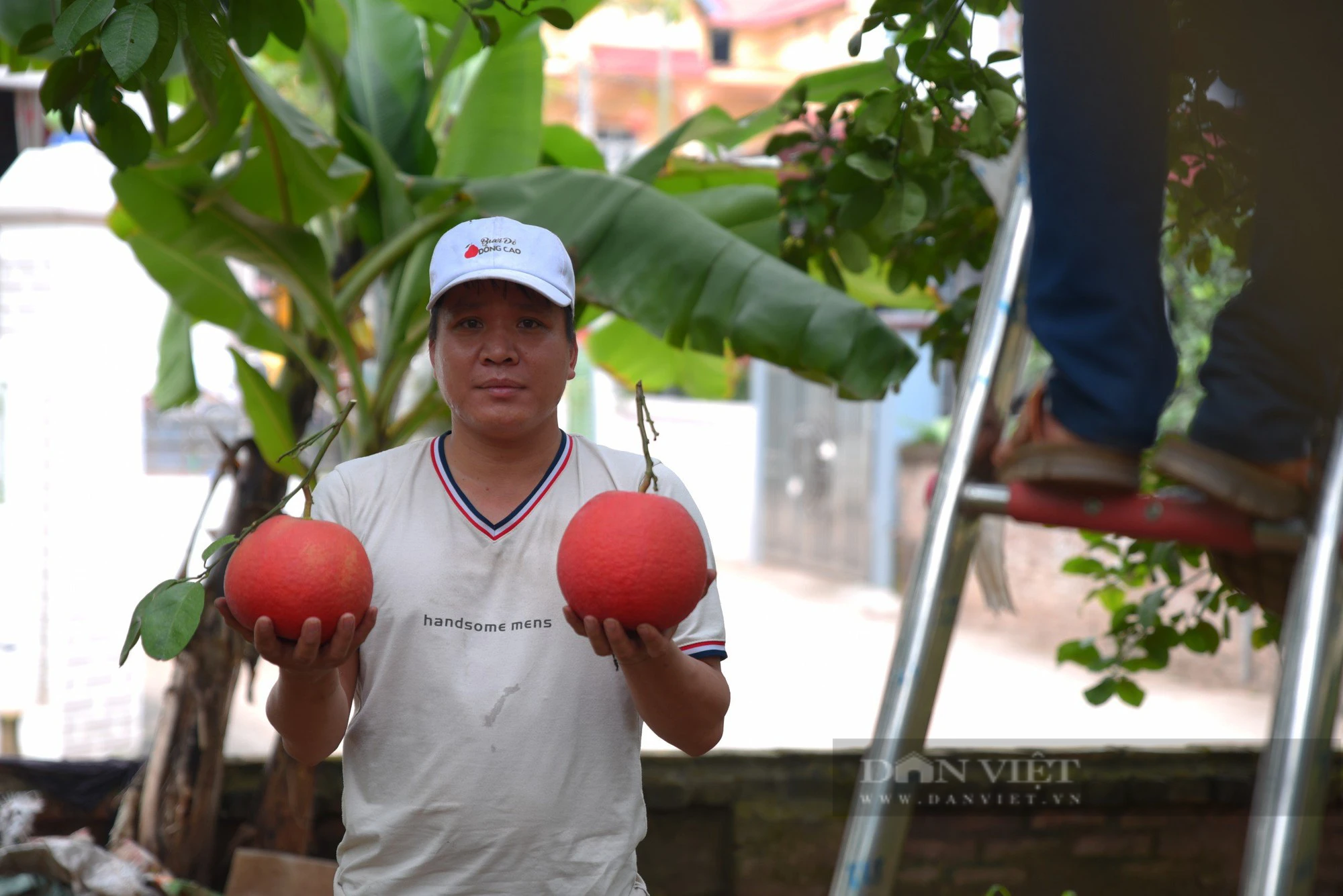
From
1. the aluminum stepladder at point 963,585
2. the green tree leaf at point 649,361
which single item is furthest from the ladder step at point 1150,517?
the green tree leaf at point 649,361

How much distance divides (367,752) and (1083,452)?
0.96 m

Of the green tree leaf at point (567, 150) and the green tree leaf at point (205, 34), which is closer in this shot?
the green tree leaf at point (205, 34)

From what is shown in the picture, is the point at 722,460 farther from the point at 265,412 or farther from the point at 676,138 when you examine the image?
the point at 265,412

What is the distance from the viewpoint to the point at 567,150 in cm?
413

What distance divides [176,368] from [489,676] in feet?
9.04

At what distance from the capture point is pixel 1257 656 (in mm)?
8516

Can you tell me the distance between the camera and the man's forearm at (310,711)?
1493mm

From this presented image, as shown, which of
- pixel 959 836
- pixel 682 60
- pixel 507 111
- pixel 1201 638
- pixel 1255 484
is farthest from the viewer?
pixel 682 60

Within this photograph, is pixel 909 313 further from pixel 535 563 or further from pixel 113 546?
pixel 535 563

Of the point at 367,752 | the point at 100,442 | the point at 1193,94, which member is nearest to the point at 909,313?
the point at 100,442

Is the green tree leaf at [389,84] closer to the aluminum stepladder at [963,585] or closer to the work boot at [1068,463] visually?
the aluminum stepladder at [963,585]

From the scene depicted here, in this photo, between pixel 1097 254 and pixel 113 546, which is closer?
pixel 1097 254

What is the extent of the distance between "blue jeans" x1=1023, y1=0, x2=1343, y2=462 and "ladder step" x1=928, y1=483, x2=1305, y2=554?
60mm

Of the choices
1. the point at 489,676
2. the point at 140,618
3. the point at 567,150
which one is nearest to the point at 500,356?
the point at 489,676
